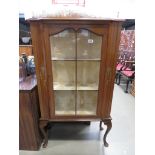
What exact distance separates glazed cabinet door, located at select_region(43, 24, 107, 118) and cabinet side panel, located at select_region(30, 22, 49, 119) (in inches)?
1.9

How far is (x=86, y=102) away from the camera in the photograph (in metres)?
2.20

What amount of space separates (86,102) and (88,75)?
0.33m

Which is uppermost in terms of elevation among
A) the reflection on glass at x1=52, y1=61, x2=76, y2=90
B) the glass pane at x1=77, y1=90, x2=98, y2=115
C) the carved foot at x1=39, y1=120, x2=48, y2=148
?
the reflection on glass at x1=52, y1=61, x2=76, y2=90

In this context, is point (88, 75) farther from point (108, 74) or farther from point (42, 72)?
point (42, 72)

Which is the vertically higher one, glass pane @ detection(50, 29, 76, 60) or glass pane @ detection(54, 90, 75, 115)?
glass pane @ detection(50, 29, 76, 60)

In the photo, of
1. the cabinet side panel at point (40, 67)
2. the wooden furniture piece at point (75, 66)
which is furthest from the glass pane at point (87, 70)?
the cabinet side panel at point (40, 67)

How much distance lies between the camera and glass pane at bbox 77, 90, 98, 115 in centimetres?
215

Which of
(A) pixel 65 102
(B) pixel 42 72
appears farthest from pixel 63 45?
(A) pixel 65 102

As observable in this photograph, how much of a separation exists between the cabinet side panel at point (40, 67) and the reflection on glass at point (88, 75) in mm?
400

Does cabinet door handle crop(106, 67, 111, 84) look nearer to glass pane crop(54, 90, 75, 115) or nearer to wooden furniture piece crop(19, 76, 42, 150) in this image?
glass pane crop(54, 90, 75, 115)

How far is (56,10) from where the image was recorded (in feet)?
6.48

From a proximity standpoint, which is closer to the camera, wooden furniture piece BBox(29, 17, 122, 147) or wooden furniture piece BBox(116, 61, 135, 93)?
wooden furniture piece BBox(29, 17, 122, 147)

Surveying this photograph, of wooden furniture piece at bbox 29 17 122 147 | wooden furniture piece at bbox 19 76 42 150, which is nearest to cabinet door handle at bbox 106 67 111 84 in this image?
wooden furniture piece at bbox 29 17 122 147
